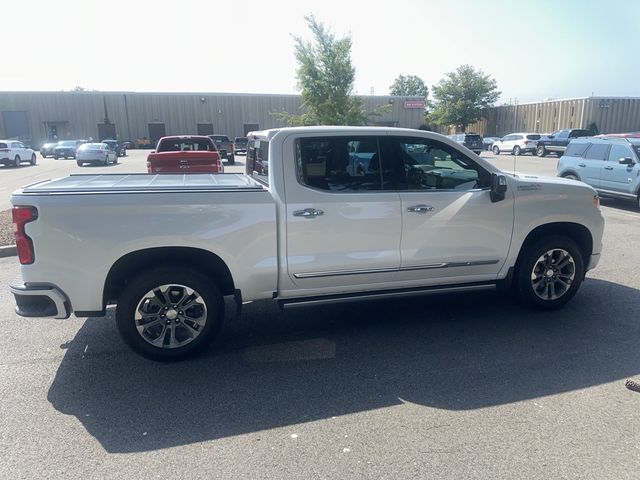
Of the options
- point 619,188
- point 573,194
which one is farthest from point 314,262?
point 619,188

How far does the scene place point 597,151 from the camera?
12891 mm

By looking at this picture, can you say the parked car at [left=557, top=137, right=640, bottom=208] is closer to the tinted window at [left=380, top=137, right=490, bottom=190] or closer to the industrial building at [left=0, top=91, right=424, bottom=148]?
the tinted window at [left=380, top=137, right=490, bottom=190]

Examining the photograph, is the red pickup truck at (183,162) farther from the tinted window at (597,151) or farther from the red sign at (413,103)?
the red sign at (413,103)

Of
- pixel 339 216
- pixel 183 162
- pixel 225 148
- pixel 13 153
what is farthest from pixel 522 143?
pixel 339 216

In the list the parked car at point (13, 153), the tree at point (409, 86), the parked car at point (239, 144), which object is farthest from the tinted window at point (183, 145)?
the tree at point (409, 86)

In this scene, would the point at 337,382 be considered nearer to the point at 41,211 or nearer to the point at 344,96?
the point at 41,211

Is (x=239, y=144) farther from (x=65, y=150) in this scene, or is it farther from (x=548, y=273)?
(x=548, y=273)

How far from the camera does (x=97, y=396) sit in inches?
144

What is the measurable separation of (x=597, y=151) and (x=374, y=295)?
11097mm

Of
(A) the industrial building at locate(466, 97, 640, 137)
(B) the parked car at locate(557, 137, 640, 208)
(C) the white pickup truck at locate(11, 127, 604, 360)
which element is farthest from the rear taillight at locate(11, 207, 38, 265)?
(A) the industrial building at locate(466, 97, 640, 137)

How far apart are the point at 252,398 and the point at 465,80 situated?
61.9m

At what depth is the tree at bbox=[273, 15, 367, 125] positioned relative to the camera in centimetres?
2362

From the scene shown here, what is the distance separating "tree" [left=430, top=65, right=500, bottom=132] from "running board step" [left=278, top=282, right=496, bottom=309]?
191 feet

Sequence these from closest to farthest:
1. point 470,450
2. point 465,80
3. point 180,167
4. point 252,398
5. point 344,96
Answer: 1. point 470,450
2. point 252,398
3. point 180,167
4. point 344,96
5. point 465,80
